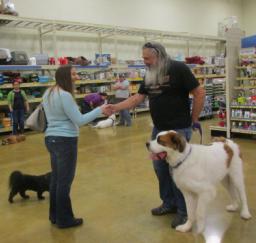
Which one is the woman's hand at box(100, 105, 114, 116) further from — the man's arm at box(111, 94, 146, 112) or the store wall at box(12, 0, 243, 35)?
the store wall at box(12, 0, 243, 35)

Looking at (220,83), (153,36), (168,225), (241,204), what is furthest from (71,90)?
(153,36)

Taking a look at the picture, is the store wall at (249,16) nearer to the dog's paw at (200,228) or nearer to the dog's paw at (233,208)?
the dog's paw at (233,208)

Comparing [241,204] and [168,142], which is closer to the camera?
[168,142]

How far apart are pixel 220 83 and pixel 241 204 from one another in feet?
30.3

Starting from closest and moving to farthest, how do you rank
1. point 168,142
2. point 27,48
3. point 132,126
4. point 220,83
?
point 168,142 < point 132,126 < point 27,48 < point 220,83

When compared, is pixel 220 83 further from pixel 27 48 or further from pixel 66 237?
pixel 66 237

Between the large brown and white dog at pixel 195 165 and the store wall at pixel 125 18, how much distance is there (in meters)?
8.61

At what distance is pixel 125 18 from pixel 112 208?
1068 cm

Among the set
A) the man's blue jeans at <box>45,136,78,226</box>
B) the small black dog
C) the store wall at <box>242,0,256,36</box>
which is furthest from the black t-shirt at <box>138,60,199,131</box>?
the store wall at <box>242,0,256,36</box>

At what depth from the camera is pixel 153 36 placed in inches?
547

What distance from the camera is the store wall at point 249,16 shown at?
18.1 meters

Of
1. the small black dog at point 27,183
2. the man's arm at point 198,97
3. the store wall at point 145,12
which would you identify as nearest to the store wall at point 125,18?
the store wall at point 145,12

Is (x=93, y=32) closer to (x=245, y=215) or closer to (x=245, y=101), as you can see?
(x=245, y=101)

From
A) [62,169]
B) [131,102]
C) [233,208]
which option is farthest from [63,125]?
[233,208]
